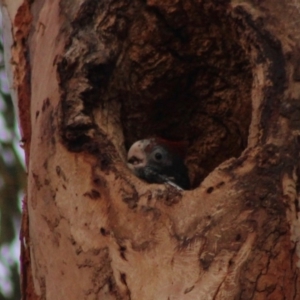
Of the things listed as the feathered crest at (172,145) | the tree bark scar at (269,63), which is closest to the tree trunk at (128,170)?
the tree bark scar at (269,63)

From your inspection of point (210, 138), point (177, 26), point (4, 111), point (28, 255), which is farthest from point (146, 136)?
point (4, 111)

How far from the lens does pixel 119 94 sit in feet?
8.21

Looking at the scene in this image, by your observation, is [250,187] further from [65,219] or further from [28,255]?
[28,255]

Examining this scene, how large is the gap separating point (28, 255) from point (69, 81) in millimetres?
517

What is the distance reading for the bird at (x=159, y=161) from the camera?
9.13 feet

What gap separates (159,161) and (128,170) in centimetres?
92

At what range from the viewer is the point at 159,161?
3064mm

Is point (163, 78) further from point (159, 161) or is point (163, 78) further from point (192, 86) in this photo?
point (159, 161)

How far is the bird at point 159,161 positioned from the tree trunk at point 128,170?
3.6 inches

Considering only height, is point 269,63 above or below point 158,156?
above

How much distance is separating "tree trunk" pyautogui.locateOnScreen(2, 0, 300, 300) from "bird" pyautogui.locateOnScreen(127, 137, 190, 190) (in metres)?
0.09

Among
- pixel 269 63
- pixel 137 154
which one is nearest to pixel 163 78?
pixel 137 154

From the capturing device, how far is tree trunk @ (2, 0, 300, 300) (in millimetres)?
1915

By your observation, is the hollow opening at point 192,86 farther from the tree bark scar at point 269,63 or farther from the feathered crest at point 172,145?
the tree bark scar at point 269,63
